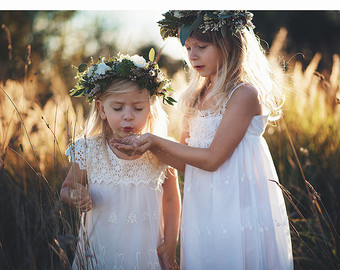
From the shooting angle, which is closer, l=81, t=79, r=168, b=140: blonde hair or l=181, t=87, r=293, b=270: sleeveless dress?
l=181, t=87, r=293, b=270: sleeveless dress

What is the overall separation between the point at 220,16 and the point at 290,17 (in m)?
11.3

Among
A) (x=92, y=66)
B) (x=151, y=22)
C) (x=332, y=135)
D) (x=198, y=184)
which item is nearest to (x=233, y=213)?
(x=198, y=184)

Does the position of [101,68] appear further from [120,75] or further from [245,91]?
[245,91]

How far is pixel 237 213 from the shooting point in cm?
251

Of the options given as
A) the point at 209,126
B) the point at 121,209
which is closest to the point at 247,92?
the point at 209,126

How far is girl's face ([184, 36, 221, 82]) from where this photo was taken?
267 centimetres

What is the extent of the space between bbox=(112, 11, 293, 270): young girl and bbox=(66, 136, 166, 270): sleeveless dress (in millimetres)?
243

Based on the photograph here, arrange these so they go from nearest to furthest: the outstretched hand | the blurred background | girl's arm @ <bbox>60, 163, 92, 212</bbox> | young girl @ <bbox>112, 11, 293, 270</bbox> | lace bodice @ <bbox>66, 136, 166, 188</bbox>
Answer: girl's arm @ <bbox>60, 163, 92, 212</bbox> → the outstretched hand → young girl @ <bbox>112, 11, 293, 270</bbox> → lace bodice @ <bbox>66, 136, 166, 188</bbox> → the blurred background

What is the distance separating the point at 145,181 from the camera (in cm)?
264

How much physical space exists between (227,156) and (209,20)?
103 cm

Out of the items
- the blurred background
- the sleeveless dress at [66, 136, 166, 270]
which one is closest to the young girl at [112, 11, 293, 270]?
the sleeveless dress at [66, 136, 166, 270]

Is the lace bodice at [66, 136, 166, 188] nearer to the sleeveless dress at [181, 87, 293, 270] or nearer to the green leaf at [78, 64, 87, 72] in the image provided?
the sleeveless dress at [181, 87, 293, 270]

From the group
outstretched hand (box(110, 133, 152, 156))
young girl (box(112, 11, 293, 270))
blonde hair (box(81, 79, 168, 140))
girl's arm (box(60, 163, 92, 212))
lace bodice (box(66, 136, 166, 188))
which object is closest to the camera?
girl's arm (box(60, 163, 92, 212))

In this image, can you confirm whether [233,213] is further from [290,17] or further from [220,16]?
[290,17]
